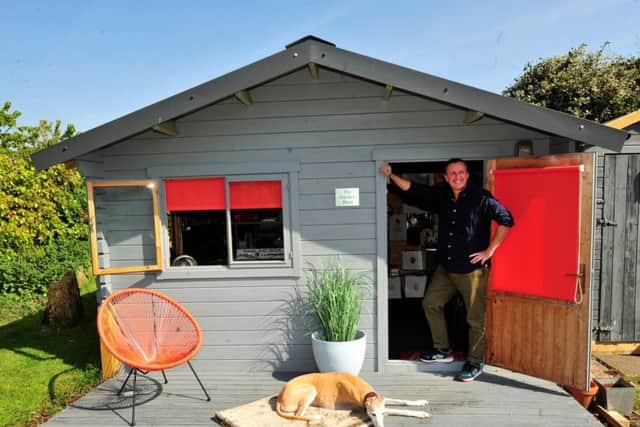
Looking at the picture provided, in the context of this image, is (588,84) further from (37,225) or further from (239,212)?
(37,225)

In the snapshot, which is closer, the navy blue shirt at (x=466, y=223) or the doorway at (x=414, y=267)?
the navy blue shirt at (x=466, y=223)

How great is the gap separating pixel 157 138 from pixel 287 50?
1.44 metres

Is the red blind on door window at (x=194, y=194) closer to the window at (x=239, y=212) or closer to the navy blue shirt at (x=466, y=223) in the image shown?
the window at (x=239, y=212)

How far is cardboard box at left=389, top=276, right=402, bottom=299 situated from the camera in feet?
18.5

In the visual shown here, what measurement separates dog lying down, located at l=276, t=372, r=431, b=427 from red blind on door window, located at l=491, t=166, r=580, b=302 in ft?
4.13

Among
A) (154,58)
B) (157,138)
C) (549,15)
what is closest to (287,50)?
(157,138)

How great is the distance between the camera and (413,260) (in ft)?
18.4

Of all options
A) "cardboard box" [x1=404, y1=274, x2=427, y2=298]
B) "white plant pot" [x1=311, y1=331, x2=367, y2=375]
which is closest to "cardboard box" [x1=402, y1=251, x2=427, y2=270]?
"cardboard box" [x1=404, y1=274, x2=427, y2=298]

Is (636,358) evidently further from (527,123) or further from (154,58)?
(154,58)

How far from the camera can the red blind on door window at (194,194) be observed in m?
3.47

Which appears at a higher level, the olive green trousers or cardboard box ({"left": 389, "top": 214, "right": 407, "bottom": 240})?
cardboard box ({"left": 389, "top": 214, "right": 407, "bottom": 240})

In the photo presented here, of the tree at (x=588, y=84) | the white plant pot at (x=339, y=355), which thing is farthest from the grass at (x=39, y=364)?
the tree at (x=588, y=84)

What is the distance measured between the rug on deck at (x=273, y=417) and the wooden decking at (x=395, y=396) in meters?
0.11

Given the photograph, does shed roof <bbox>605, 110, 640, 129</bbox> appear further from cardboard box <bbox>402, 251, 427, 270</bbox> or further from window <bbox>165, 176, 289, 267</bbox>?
window <bbox>165, 176, 289, 267</bbox>
